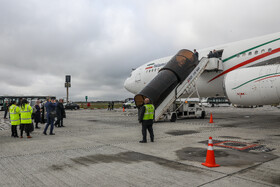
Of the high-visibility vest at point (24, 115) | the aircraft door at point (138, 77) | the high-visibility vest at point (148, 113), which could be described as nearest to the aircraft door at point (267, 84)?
the high-visibility vest at point (148, 113)

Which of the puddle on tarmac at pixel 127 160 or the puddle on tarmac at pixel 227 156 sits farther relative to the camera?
the puddle on tarmac at pixel 227 156

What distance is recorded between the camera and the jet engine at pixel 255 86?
10.5 m

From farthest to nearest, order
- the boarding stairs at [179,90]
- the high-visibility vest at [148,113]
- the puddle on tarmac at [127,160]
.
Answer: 1. the boarding stairs at [179,90]
2. the high-visibility vest at [148,113]
3. the puddle on tarmac at [127,160]

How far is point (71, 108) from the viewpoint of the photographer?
4488cm

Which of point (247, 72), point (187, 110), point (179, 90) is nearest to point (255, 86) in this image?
point (247, 72)

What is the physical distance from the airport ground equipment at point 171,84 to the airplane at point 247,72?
132cm

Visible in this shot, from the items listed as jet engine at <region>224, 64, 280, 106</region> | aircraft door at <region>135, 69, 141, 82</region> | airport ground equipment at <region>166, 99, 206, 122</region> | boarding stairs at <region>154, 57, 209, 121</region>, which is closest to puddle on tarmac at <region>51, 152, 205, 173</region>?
jet engine at <region>224, 64, 280, 106</region>

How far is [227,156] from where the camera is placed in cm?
630

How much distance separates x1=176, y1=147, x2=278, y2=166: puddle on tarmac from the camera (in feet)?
18.7

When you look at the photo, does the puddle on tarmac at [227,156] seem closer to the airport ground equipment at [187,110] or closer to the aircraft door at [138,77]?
the airport ground equipment at [187,110]

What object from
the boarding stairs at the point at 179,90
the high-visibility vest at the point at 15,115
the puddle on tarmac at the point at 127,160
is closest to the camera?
the puddle on tarmac at the point at 127,160

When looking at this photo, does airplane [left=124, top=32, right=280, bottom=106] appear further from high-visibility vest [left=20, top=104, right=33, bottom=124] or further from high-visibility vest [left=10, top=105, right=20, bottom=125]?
high-visibility vest [left=10, top=105, right=20, bottom=125]

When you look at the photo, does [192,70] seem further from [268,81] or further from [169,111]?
[268,81]

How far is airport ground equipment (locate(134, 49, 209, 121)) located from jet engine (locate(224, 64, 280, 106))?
363cm
